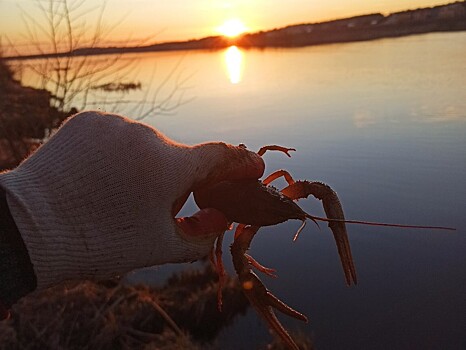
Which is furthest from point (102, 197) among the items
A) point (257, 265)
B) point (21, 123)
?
point (21, 123)

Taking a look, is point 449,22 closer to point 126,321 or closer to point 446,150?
point 446,150

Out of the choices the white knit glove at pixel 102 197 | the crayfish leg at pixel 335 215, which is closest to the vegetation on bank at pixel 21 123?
the crayfish leg at pixel 335 215

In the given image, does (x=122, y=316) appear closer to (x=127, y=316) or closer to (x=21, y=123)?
(x=127, y=316)

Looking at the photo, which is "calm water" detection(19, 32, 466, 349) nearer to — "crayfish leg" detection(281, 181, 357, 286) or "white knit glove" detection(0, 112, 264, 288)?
"crayfish leg" detection(281, 181, 357, 286)

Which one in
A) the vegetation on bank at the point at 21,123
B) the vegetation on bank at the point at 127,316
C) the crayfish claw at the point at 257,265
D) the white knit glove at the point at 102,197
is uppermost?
the white knit glove at the point at 102,197

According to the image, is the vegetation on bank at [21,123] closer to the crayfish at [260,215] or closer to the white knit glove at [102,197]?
the crayfish at [260,215]

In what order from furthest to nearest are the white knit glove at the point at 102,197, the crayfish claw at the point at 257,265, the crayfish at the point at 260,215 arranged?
the crayfish claw at the point at 257,265 → the crayfish at the point at 260,215 → the white knit glove at the point at 102,197
